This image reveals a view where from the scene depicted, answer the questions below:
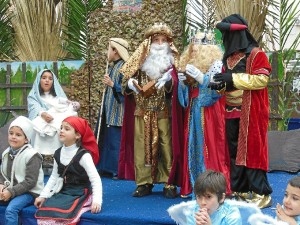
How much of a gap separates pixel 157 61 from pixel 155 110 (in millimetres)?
433

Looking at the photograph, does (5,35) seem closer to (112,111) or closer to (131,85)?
(112,111)

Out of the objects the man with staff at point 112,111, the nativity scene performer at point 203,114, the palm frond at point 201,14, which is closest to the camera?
the nativity scene performer at point 203,114

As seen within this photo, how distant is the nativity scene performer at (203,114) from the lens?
4.25 metres

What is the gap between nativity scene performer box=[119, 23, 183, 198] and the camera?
4652 millimetres

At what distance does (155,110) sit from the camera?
474 cm

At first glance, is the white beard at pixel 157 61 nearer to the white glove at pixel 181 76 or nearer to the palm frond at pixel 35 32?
the white glove at pixel 181 76

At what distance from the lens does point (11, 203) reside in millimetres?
4438

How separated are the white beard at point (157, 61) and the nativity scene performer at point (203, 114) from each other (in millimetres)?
310

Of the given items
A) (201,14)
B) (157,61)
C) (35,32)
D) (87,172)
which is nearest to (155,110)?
(157,61)

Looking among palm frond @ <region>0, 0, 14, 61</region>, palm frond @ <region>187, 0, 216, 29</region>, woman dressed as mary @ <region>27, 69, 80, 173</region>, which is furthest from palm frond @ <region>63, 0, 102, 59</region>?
woman dressed as mary @ <region>27, 69, 80, 173</region>

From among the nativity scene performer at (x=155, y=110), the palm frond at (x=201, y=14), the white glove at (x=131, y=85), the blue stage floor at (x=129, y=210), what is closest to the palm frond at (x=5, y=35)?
the palm frond at (x=201, y=14)

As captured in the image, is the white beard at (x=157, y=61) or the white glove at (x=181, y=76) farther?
the white beard at (x=157, y=61)

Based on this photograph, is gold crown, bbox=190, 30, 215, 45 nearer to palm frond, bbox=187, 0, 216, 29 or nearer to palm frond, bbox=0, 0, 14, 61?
palm frond, bbox=187, 0, 216, 29

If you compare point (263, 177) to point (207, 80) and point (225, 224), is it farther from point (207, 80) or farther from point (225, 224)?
point (225, 224)
